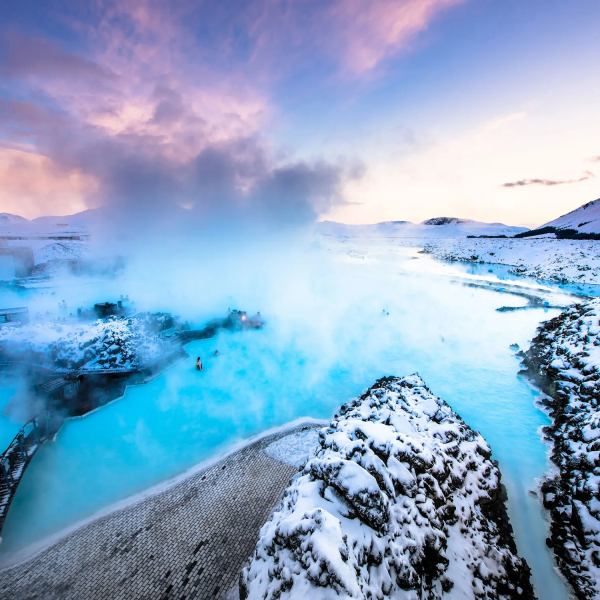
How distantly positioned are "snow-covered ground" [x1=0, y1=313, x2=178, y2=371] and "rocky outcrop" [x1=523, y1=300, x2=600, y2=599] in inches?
694

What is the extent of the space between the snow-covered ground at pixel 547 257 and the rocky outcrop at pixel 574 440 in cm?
2692

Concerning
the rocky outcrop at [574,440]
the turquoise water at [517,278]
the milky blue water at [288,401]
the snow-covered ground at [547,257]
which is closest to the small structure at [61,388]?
the milky blue water at [288,401]

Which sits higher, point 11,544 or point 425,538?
point 425,538

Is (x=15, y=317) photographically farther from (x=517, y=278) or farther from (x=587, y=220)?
(x=587, y=220)

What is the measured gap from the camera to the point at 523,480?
934cm

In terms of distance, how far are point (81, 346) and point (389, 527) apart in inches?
674

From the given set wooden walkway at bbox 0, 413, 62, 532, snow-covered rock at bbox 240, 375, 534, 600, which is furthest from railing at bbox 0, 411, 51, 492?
snow-covered rock at bbox 240, 375, 534, 600

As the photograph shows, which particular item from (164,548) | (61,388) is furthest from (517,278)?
(61,388)

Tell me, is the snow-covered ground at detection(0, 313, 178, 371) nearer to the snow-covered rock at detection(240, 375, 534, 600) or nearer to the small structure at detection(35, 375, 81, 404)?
the small structure at detection(35, 375, 81, 404)

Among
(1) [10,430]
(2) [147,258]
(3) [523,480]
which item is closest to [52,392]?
(1) [10,430]

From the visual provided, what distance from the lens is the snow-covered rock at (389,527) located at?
463 cm

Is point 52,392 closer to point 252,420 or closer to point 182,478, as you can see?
point 182,478

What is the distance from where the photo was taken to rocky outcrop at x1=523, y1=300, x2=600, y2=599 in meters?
6.68

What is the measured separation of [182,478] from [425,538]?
727 centimetres
